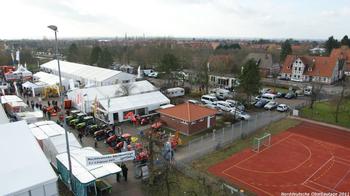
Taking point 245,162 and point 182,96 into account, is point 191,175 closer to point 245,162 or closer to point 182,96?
point 245,162

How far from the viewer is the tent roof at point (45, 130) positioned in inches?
746

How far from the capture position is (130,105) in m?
27.4

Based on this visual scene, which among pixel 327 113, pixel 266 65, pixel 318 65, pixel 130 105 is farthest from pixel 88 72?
pixel 318 65

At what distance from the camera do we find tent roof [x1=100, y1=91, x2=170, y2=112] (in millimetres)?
26658

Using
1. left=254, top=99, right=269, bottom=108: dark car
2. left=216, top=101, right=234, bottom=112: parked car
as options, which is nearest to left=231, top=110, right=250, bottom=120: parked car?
left=216, top=101, right=234, bottom=112: parked car

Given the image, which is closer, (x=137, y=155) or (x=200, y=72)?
(x=137, y=155)

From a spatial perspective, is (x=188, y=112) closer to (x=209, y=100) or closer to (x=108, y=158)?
(x=209, y=100)

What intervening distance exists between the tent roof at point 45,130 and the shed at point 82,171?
3175 millimetres

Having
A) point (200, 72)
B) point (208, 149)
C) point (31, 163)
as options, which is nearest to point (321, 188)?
point (208, 149)

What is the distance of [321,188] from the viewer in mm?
15445

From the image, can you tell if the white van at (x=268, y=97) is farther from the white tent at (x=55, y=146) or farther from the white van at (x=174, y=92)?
the white tent at (x=55, y=146)

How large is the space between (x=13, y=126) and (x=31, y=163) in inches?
171

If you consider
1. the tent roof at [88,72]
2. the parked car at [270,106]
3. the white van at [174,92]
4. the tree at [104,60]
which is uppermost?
the tree at [104,60]

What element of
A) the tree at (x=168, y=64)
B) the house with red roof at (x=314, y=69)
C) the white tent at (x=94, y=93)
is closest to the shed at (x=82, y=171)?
the white tent at (x=94, y=93)
